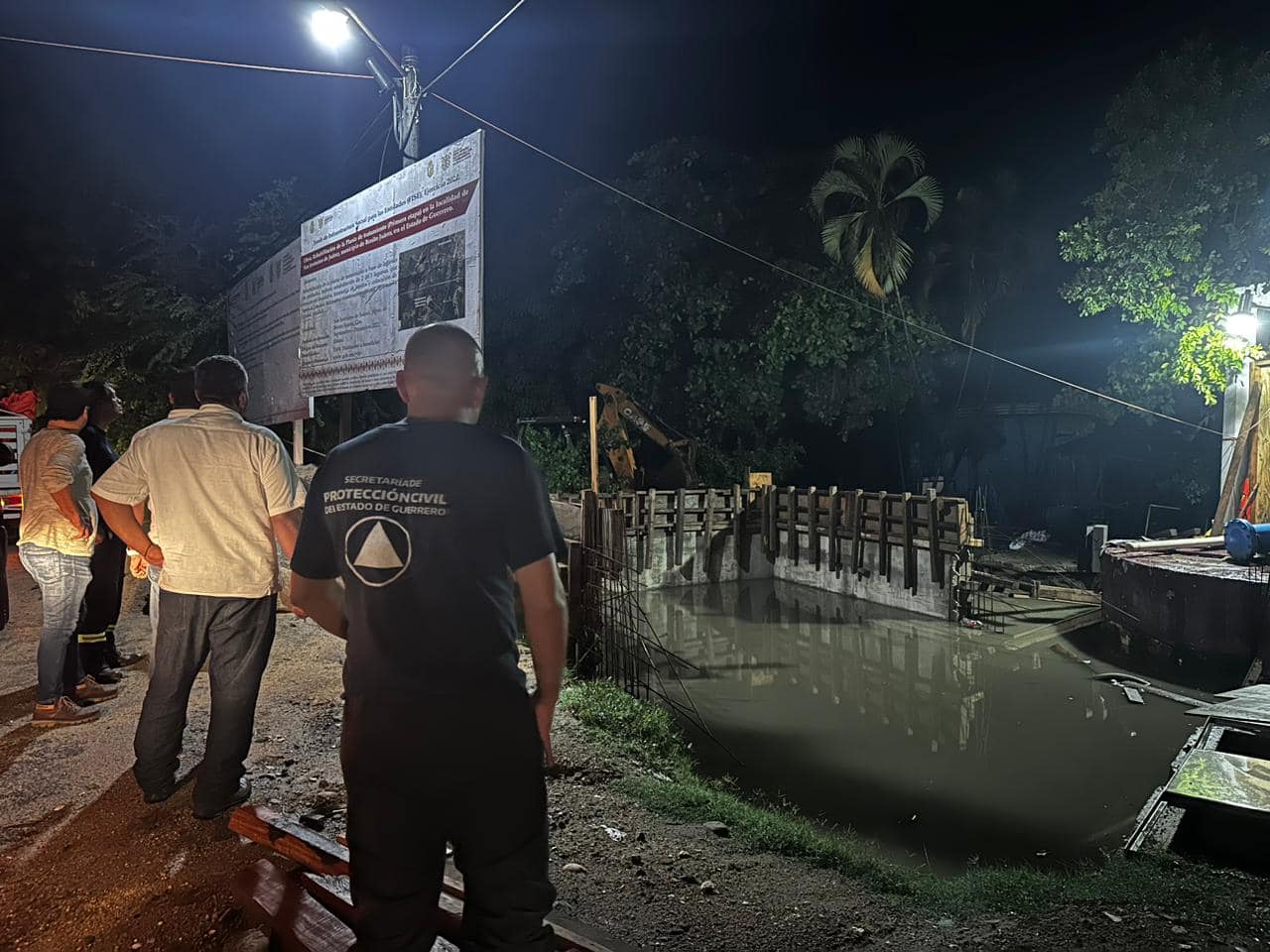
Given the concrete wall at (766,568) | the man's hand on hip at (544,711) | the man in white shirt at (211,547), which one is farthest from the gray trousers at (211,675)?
the concrete wall at (766,568)

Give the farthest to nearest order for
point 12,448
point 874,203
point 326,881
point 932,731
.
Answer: point 874,203 → point 12,448 → point 932,731 → point 326,881

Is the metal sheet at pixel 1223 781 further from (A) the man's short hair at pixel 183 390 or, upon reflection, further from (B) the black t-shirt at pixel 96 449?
(B) the black t-shirt at pixel 96 449

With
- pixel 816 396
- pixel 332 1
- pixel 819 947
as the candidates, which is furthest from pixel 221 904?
pixel 816 396

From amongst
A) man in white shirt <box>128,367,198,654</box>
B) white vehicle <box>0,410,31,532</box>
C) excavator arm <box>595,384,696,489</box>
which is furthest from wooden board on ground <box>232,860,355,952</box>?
excavator arm <box>595,384,696,489</box>

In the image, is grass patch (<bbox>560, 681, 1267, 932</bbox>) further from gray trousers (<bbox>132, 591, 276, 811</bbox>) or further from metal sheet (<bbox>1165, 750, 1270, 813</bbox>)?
gray trousers (<bbox>132, 591, 276, 811</bbox>)

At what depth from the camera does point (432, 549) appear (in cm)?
190

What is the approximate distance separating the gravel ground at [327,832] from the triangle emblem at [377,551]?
166cm

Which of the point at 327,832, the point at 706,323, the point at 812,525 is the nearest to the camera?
the point at 327,832

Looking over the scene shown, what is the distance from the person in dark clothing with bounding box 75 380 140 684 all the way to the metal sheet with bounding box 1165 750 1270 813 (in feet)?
23.2

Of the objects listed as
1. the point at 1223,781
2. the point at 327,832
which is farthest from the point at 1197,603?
the point at 327,832

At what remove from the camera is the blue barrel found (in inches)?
412

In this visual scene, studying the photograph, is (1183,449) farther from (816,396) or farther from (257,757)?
(257,757)

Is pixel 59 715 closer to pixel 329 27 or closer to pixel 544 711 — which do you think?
pixel 544 711

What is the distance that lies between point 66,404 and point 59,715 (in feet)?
6.14
